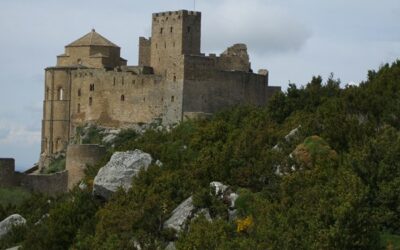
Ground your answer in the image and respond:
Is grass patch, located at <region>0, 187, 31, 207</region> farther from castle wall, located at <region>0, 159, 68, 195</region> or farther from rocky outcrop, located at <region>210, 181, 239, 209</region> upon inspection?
rocky outcrop, located at <region>210, 181, 239, 209</region>

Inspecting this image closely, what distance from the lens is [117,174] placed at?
42750 millimetres

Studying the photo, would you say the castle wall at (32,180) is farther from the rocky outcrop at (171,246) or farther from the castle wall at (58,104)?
the rocky outcrop at (171,246)

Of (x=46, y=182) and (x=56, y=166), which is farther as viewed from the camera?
(x=56, y=166)

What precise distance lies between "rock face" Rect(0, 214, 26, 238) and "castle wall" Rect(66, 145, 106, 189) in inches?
441

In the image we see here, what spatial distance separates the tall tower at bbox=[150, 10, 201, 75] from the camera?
74688 mm

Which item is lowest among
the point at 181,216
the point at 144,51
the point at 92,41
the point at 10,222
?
the point at 10,222

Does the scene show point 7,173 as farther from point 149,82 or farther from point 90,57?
point 90,57

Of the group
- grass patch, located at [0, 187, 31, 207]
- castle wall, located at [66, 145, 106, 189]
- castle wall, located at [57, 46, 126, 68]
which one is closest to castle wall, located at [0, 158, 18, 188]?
grass patch, located at [0, 187, 31, 207]

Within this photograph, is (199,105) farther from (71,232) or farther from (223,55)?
(71,232)

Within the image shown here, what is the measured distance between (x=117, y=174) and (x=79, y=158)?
17.1 metres

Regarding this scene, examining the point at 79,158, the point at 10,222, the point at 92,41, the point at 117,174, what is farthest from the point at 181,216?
the point at 92,41

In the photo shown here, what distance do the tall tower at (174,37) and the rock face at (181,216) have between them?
35726 mm

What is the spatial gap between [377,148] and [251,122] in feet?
35.5

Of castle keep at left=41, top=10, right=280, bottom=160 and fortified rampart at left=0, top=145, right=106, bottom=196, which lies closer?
fortified rampart at left=0, top=145, right=106, bottom=196
